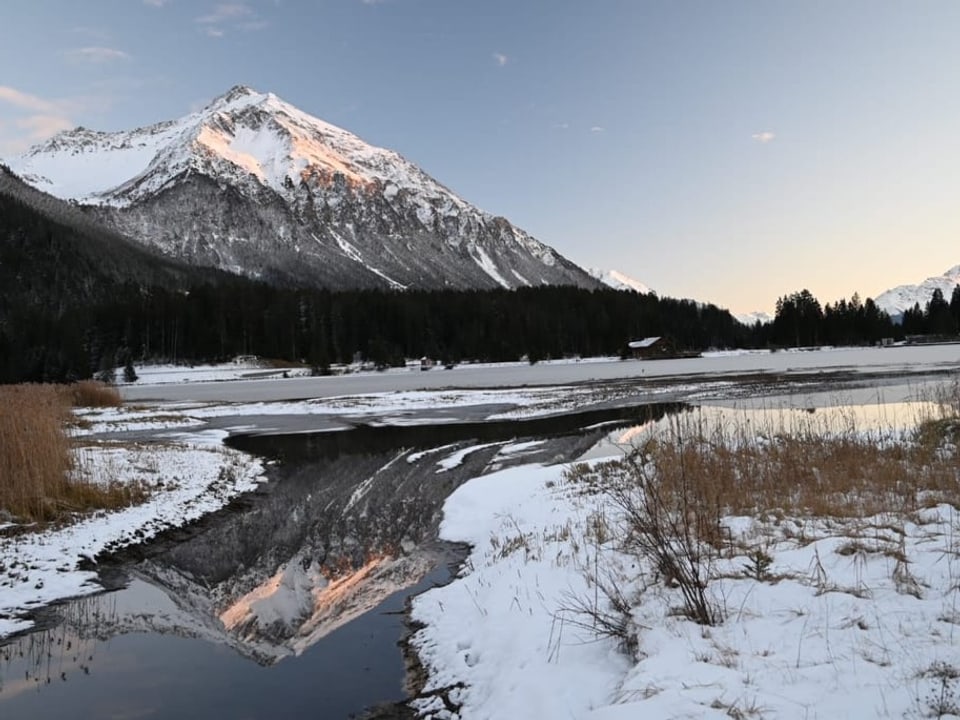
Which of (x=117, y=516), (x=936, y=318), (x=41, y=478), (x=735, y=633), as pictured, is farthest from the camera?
(x=936, y=318)

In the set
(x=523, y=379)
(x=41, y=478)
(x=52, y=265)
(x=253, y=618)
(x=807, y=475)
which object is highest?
(x=52, y=265)

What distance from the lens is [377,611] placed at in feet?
27.8

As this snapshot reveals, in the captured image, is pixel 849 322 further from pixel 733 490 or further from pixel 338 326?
pixel 733 490

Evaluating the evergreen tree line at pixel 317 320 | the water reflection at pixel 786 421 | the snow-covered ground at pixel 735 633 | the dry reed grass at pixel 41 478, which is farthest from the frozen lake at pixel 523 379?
the snow-covered ground at pixel 735 633

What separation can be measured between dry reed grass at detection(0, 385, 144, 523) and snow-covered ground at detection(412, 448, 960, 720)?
28.6ft

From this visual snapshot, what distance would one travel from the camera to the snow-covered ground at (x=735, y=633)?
4.08 metres

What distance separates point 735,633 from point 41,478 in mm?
13232

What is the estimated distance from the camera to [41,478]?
1244cm

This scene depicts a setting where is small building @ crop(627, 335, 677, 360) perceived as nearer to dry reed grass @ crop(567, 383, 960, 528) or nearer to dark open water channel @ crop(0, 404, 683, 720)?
dry reed grass @ crop(567, 383, 960, 528)

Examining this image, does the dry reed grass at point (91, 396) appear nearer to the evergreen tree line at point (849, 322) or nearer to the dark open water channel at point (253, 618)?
the dark open water channel at point (253, 618)

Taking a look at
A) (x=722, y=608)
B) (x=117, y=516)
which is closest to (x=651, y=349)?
(x=117, y=516)

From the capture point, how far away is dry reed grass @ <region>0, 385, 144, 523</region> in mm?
12016

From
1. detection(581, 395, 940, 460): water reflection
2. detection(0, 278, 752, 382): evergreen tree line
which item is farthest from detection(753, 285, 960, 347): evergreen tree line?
detection(581, 395, 940, 460): water reflection

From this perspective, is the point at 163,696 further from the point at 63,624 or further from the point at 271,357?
the point at 271,357
